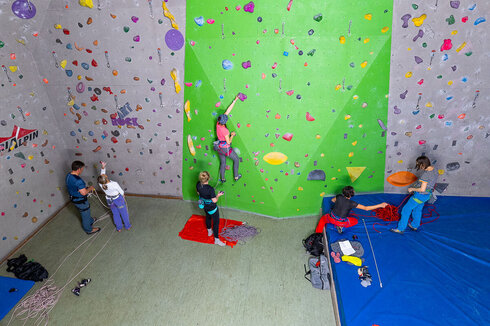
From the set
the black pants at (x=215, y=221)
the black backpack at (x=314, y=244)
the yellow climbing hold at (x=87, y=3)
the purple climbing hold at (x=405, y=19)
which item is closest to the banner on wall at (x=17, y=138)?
the yellow climbing hold at (x=87, y=3)

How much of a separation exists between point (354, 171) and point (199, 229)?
2647 millimetres

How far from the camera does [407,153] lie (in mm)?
4383

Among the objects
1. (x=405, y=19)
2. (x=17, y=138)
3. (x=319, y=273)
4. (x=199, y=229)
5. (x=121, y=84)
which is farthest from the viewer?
(x=199, y=229)

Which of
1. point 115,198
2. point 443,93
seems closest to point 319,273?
point 443,93

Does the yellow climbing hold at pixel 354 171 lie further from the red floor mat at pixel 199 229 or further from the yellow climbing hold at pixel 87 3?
the yellow climbing hold at pixel 87 3

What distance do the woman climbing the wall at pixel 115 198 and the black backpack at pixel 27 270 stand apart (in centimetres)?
112

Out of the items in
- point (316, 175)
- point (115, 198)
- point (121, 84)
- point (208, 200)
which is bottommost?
point (115, 198)

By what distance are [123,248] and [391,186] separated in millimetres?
4355

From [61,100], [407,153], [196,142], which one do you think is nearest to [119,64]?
[61,100]

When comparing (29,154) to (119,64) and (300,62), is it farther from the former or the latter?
(300,62)

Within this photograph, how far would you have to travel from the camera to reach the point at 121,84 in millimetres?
4484

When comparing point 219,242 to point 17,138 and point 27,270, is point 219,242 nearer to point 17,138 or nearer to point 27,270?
point 27,270

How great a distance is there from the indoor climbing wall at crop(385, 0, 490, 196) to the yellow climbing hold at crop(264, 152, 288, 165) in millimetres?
1613

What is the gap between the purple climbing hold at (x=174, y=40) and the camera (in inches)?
157
